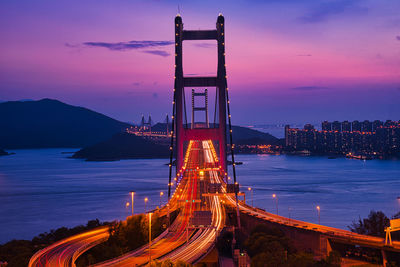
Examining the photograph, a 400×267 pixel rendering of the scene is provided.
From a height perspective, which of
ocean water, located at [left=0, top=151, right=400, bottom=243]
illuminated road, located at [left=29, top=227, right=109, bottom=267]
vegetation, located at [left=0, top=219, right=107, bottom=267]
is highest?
illuminated road, located at [left=29, top=227, right=109, bottom=267]

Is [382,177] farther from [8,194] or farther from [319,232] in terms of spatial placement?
[319,232]

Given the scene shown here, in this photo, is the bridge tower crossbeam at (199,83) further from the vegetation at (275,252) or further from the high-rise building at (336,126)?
the high-rise building at (336,126)

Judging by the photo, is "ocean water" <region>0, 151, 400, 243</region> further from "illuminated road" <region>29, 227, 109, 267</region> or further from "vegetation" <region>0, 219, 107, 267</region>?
"illuminated road" <region>29, 227, 109, 267</region>

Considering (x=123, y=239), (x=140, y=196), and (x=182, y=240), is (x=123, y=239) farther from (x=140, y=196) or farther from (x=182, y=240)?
(x=140, y=196)

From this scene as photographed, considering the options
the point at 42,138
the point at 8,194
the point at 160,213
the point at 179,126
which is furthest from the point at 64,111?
the point at 160,213

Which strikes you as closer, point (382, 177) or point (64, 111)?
point (382, 177)

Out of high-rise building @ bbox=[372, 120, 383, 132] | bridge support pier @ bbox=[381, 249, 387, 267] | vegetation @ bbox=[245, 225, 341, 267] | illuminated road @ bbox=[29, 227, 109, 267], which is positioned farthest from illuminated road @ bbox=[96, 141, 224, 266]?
high-rise building @ bbox=[372, 120, 383, 132]
